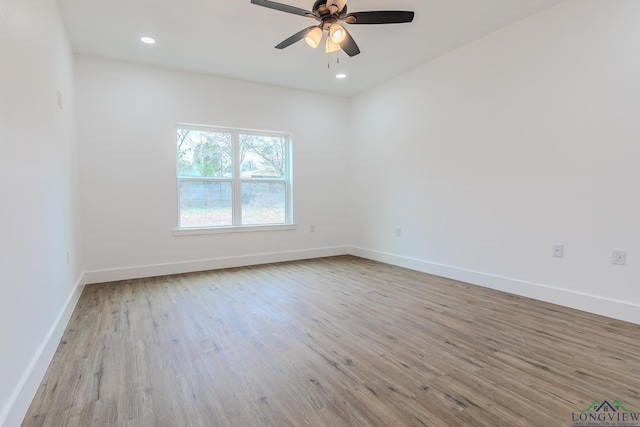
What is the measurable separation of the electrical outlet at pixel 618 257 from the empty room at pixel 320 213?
0.02 meters

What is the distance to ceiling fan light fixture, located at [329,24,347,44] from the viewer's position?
2.62m

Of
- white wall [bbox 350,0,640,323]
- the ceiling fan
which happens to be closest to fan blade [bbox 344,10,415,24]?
the ceiling fan

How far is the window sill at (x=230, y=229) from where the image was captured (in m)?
4.46

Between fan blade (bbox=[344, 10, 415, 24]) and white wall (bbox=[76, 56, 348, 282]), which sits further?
white wall (bbox=[76, 56, 348, 282])

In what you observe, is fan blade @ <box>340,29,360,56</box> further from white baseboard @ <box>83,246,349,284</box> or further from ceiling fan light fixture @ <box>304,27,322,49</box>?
white baseboard @ <box>83,246,349,284</box>

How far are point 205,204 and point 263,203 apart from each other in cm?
89

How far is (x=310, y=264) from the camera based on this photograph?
4.97 metres

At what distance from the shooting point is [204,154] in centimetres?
467

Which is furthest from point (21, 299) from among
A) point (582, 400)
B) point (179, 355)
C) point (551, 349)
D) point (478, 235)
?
point (478, 235)

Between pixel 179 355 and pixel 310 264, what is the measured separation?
116 inches

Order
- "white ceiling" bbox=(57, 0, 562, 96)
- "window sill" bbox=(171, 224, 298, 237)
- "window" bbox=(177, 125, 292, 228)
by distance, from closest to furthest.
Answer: "white ceiling" bbox=(57, 0, 562, 96)
"window sill" bbox=(171, 224, 298, 237)
"window" bbox=(177, 125, 292, 228)

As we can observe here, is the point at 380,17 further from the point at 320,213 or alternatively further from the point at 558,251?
the point at 320,213

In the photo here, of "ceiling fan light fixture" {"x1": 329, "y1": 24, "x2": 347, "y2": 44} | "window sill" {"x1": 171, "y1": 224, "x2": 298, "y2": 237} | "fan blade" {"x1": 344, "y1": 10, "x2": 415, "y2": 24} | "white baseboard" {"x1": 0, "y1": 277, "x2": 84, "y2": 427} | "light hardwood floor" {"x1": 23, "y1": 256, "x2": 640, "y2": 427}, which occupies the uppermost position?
"fan blade" {"x1": 344, "y1": 10, "x2": 415, "y2": 24}

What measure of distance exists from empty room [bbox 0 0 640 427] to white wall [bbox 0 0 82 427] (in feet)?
0.08
